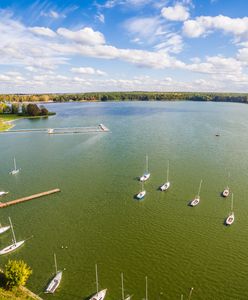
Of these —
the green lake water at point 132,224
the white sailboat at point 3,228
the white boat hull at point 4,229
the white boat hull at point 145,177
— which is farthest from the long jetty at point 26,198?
the white boat hull at point 145,177

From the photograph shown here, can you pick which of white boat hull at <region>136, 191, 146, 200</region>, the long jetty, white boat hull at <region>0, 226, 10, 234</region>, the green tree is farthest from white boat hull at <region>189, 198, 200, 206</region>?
white boat hull at <region>0, 226, 10, 234</region>

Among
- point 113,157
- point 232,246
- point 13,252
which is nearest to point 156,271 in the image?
point 232,246

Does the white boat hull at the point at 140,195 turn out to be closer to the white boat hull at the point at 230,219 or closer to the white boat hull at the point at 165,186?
the white boat hull at the point at 165,186

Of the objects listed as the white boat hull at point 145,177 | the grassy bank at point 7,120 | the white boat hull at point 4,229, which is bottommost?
the white boat hull at point 4,229

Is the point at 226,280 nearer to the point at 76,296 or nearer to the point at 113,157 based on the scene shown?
the point at 76,296

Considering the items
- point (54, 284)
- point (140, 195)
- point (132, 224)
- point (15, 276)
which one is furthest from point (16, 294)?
point (140, 195)

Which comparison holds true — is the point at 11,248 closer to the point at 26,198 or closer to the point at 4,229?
the point at 4,229

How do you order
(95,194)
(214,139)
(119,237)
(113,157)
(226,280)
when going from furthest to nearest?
(214,139) < (113,157) < (95,194) < (119,237) < (226,280)
